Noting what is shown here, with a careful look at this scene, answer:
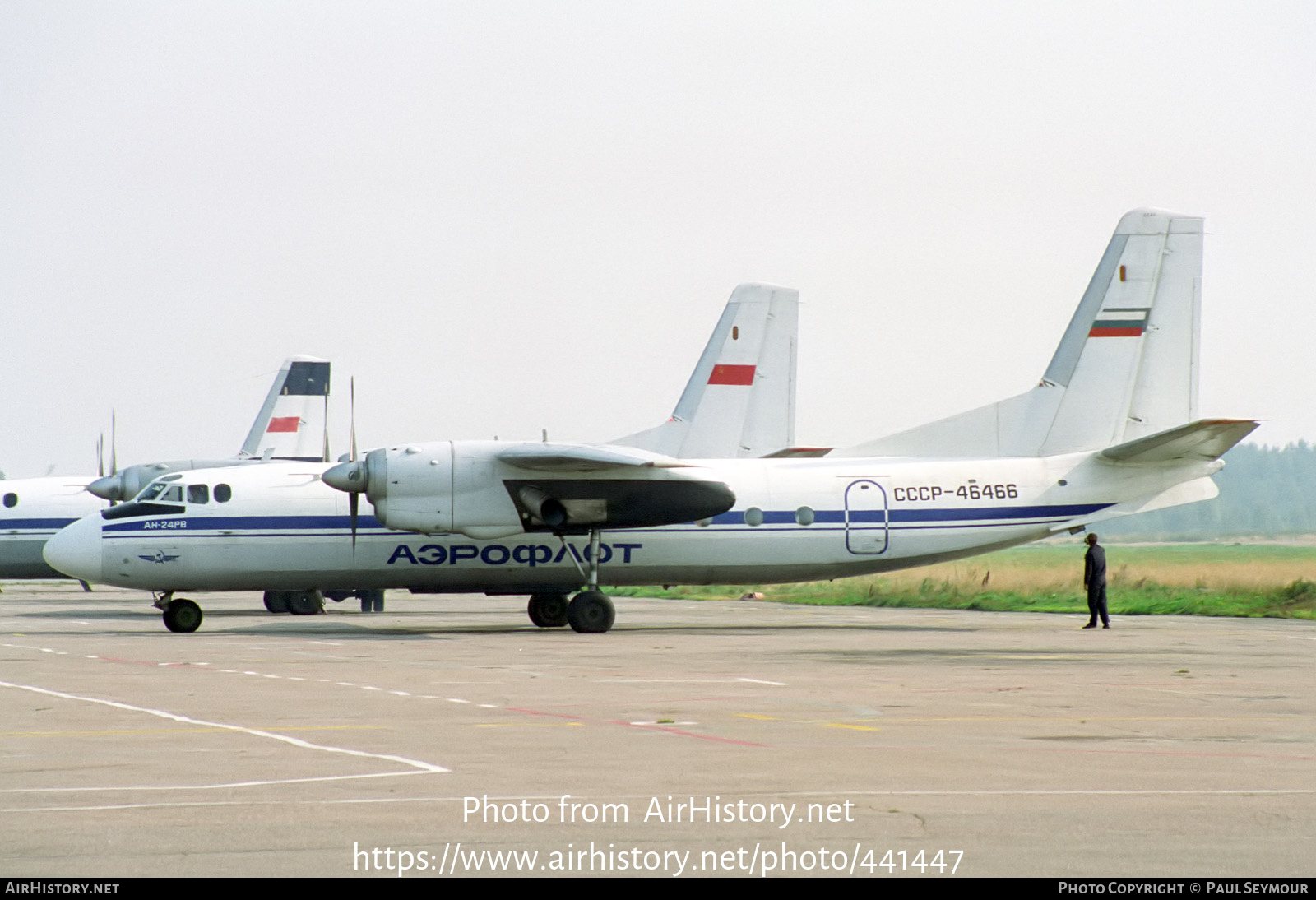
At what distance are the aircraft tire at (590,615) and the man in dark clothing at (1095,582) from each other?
924 centimetres

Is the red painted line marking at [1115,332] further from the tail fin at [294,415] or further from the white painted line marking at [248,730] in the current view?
the tail fin at [294,415]

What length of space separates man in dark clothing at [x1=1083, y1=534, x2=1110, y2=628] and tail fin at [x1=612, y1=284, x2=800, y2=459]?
29.9 feet

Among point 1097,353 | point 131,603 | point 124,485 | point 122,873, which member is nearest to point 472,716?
point 122,873

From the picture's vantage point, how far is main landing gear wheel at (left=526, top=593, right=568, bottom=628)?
99.9ft

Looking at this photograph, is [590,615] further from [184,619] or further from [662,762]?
[662,762]

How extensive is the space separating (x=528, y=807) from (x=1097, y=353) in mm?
24347

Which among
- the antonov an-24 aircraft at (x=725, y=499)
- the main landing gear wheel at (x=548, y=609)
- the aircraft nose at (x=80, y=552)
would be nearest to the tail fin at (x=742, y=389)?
the antonov an-24 aircraft at (x=725, y=499)

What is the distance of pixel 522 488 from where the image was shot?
2759cm

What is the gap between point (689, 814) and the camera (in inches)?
333

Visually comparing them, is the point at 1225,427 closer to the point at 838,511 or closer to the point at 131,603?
the point at 838,511

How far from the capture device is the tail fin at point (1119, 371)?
30.3 meters

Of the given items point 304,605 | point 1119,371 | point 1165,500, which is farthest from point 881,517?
point 304,605

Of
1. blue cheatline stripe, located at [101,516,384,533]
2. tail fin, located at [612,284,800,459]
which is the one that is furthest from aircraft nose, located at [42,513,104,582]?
tail fin, located at [612,284,800,459]
